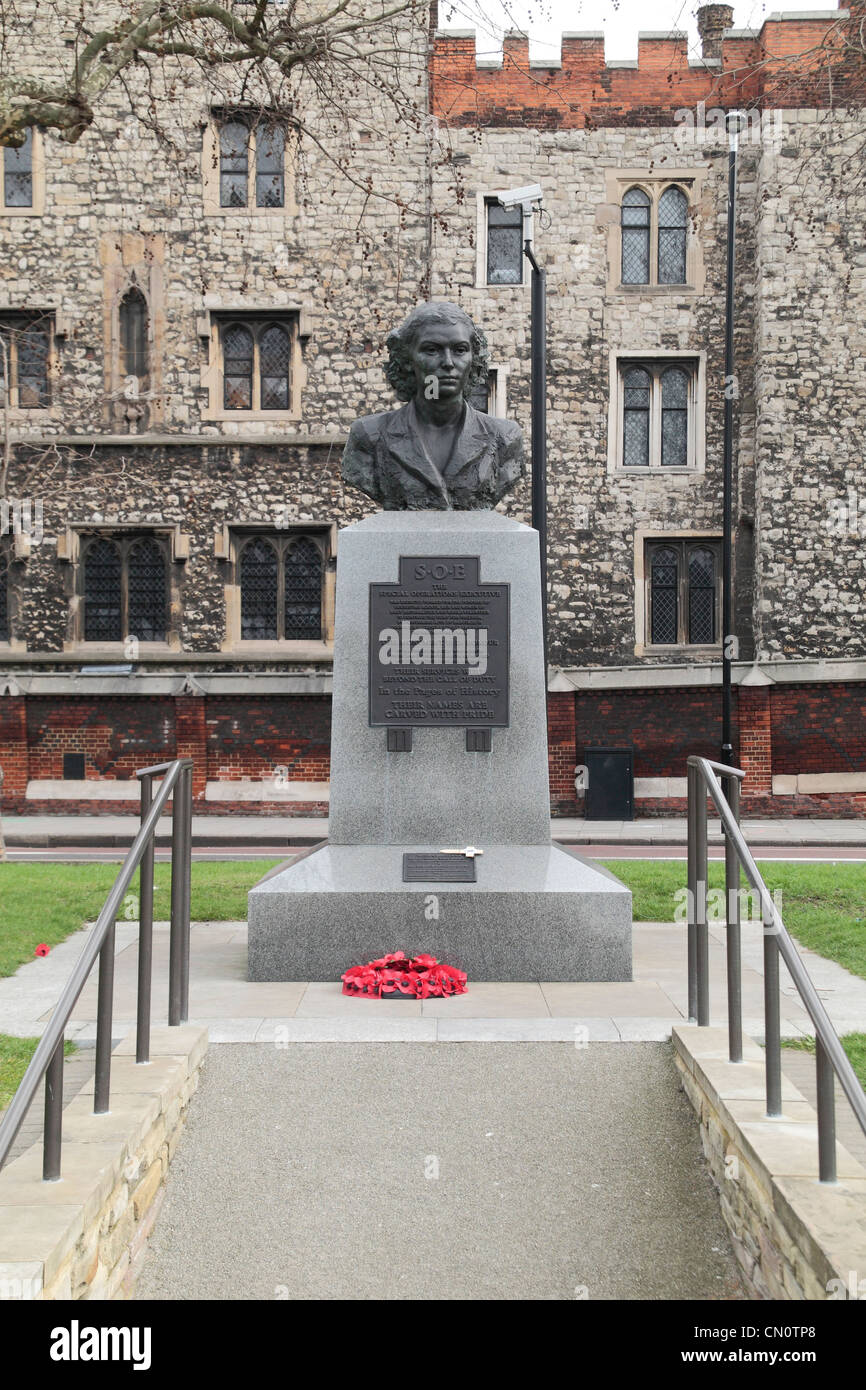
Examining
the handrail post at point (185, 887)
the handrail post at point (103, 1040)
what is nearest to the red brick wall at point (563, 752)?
the handrail post at point (185, 887)

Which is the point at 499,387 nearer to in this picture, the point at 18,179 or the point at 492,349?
the point at 492,349

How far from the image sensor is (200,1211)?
4539 mm

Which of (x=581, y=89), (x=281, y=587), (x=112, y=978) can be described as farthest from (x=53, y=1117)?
(x=581, y=89)

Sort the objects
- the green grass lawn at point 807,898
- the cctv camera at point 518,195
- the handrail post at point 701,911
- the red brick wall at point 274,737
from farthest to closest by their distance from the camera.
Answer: the red brick wall at point 274,737
the cctv camera at point 518,195
the green grass lawn at point 807,898
the handrail post at point 701,911

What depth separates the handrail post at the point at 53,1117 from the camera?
3.74 metres

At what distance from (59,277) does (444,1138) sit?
2414cm

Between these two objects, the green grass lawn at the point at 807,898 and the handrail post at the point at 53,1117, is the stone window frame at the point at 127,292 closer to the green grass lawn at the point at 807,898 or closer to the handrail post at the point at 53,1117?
the green grass lawn at the point at 807,898

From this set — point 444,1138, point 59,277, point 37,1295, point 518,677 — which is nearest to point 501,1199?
point 444,1138

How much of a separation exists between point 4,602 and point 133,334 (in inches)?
238

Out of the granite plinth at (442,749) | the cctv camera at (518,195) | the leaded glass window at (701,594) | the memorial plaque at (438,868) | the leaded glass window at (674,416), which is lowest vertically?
the memorial plaque at (438,868)

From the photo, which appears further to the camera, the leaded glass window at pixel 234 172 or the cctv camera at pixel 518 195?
the leaded glass window at pixel 234 172

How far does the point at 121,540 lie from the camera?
26.0 meters

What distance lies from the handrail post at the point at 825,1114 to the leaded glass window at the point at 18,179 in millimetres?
26145

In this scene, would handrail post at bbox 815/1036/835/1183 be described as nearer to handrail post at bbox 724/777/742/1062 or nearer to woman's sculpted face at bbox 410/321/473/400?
handrail post at bbox 724/777/742/1062
